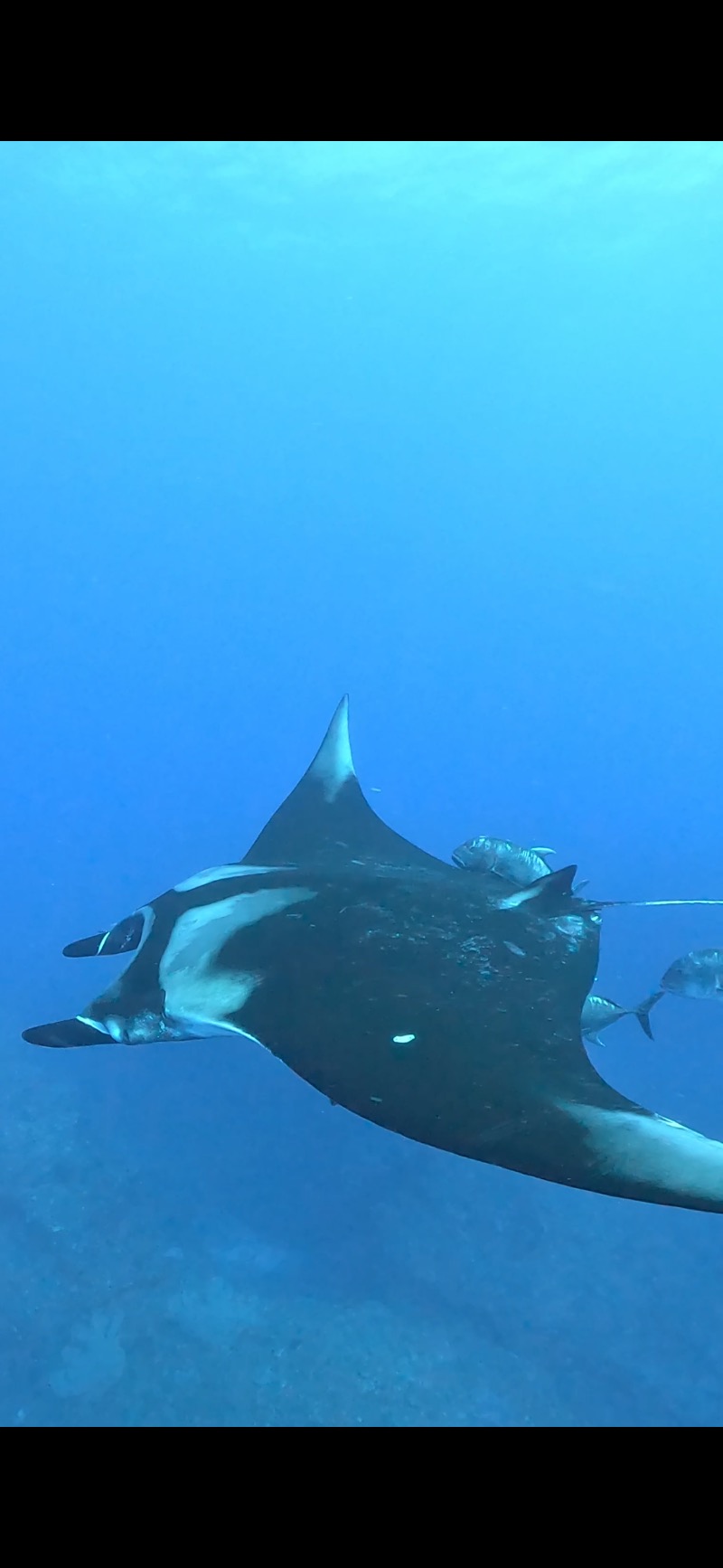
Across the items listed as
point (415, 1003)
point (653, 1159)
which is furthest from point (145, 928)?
point (653, 1159)

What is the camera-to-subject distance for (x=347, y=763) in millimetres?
6473

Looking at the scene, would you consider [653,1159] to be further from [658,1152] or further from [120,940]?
[120,940]

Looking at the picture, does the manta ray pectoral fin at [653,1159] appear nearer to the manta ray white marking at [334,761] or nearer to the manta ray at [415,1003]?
the manta ray at [415,1003]

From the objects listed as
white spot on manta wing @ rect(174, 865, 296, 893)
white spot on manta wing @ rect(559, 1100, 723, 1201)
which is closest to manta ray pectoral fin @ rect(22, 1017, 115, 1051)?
white spot on manta wing @ rect(174, 865, 296, 893)

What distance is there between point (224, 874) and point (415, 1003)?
1.97m

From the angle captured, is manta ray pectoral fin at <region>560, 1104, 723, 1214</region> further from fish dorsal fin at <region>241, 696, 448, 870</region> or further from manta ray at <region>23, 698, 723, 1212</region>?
fish dorsal fin at <region>241, 696, 448, 870</region>

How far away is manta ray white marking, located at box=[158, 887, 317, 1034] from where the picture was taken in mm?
3396

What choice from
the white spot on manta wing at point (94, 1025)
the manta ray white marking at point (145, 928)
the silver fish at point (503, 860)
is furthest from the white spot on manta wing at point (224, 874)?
the silver fish at point (503, 860)

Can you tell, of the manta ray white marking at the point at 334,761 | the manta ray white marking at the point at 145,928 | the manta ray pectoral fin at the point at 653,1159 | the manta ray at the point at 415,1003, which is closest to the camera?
the manta ray pectoral fin at the point at 653,1159

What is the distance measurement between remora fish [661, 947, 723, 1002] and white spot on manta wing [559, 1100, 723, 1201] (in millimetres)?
3616

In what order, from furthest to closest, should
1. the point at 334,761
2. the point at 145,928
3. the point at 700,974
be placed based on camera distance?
1. the point at 334,761
2. the point at 700,974
3. the point at 145,928

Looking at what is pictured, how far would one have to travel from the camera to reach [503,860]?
5527mm

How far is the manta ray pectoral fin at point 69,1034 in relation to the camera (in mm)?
3590

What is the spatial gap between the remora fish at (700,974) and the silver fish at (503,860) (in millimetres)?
1300
